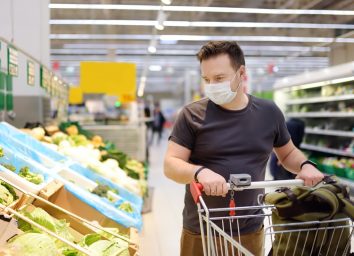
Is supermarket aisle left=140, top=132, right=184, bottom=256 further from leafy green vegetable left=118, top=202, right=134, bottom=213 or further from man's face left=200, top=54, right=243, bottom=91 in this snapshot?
man's face left=200, top=54, right=243, bottom=91

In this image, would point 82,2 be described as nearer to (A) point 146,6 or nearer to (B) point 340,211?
(A) point 146,6

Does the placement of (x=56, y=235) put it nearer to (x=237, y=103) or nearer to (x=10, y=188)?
(x=10, y=188)

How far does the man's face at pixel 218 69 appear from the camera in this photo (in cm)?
203

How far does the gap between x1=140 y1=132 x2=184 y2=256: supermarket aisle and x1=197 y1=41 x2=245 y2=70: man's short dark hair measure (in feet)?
9.34

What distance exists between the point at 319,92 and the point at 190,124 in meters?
8.15

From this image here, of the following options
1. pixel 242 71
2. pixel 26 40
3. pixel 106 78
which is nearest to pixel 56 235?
pixel 242 71

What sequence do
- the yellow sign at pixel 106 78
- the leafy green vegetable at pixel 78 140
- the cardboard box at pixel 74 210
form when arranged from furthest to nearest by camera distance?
1. the yellow sign at pixel 106 78
2. the leafy green vegetable at pixel 78 140
3. the cardboard box at pixel 74 210

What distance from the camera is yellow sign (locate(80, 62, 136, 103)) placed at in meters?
11.1

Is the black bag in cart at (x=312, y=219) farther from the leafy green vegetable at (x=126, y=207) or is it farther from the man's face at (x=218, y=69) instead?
the leafy green vegetable at (x=126, y=207)

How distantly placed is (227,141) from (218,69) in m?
0.34

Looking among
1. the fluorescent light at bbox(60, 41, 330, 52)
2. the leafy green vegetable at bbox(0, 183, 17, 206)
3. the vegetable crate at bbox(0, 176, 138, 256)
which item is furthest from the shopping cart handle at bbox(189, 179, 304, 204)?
the fluorescent light at bbox(60, 41, 330, 52)

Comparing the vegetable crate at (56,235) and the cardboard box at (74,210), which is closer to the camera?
the vegetable crate at (56,235)

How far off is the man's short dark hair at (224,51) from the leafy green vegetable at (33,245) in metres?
1.09

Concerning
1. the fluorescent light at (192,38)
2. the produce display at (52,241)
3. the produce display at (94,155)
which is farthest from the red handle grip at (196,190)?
the fluorescent light at (192,38)
